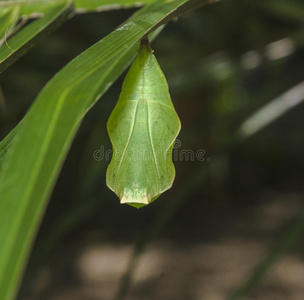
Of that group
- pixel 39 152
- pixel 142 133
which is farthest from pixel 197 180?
pixel 39 152

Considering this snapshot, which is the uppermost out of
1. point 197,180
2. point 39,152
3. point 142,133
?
point 39,152

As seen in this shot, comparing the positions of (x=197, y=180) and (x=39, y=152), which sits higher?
(x=39, y=152)

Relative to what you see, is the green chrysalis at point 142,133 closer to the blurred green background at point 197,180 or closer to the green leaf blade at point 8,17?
the green leaf blade at point 8,17

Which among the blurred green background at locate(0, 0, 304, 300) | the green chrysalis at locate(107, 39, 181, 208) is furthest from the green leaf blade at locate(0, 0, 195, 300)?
the blurred green background at locate(0, 0, 304, 300)

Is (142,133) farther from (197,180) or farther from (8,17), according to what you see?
(197,180)

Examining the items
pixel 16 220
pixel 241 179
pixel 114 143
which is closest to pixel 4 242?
pixel 16 220

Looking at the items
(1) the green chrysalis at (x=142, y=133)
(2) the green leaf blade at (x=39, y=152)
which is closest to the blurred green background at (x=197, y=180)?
(1) the green chrysalis at (x=142, y=133)
